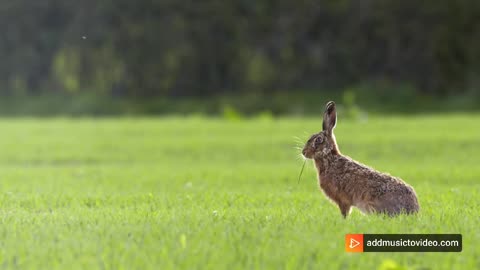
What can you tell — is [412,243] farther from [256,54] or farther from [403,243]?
[256,54]

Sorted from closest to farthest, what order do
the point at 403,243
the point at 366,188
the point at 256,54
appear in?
the point at 403,243 < the point at 366,188 < the point at 256,54

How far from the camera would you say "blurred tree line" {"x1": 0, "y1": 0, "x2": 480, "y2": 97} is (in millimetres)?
34031

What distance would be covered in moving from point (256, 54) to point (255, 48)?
0.34 metres

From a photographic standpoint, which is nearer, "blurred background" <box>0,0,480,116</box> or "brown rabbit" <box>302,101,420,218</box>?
"brown rabbit" <box>302,101,420,218</box>

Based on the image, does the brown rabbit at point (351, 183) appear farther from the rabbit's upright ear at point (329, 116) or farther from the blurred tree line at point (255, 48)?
the blurred tree line at point (255, 48)

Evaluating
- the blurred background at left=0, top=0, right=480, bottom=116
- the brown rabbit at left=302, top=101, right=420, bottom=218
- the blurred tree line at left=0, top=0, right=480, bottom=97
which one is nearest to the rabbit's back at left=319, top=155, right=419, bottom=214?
the brown rabbit at left=302, top=101, right=420, bottom=218

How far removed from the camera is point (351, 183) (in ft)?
21.5

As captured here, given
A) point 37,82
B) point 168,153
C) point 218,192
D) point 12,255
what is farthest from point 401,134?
point 37,82

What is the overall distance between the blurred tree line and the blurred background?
4cm

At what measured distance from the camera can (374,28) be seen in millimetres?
34125

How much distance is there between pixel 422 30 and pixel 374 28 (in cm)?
180

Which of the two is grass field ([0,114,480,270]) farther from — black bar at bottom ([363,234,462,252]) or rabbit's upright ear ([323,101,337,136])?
rabbit's upright ear ([323,101,337,136])

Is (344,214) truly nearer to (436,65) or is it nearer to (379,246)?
(379,246)

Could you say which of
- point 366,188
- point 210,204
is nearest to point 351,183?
point 366,188
